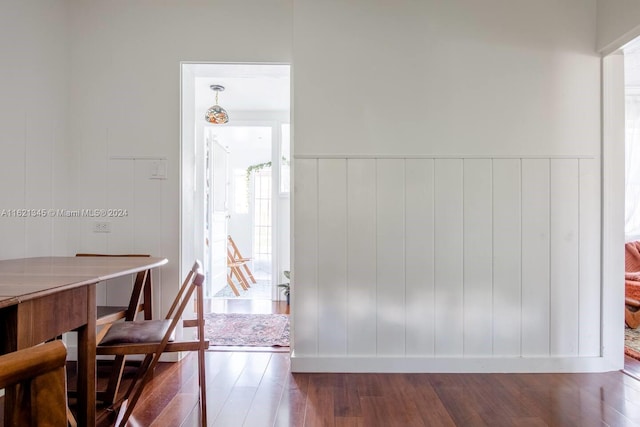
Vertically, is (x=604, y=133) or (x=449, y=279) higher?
(x=604, y=133)

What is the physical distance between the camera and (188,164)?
243 centimetres

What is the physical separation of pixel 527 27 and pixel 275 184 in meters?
2.79

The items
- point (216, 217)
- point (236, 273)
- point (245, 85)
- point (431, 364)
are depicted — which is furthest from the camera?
point (236, 273)

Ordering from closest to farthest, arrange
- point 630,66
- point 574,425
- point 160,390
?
point 574,425, point 160,390, point 630,66

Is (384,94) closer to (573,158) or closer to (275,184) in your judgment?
(573,158)

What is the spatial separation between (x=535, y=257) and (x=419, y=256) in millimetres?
726

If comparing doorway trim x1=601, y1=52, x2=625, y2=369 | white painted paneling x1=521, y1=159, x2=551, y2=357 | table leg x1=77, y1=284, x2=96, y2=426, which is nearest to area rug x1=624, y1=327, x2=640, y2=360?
doorway trim x1=601, y1=52, x2=625, y2=369

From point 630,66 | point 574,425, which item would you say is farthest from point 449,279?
point 630,66

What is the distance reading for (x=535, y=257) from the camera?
7.01ft

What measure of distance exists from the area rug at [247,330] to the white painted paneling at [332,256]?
0.59 m

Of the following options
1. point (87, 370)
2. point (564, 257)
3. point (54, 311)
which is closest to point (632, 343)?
point (564, 257)

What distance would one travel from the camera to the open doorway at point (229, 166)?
95.4 inches

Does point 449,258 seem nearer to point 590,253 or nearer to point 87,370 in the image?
point 590,253

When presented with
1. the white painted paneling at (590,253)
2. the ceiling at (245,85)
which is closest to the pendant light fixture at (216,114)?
the ceiling at (245,85)
